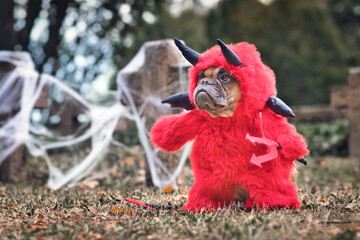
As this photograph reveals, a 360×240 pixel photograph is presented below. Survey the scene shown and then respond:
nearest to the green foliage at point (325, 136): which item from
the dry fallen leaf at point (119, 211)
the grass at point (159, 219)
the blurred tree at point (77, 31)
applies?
the blurred tree at point (77, 31)

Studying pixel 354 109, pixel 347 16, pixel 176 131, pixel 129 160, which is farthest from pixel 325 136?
pixel 347 16

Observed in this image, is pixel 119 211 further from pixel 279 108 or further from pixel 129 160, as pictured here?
pixel 129 160

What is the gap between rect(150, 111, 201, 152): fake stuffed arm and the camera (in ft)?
10.3

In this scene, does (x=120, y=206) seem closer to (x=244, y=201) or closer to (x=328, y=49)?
(x=244, y=201)

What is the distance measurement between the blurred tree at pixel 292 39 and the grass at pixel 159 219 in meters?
12.5

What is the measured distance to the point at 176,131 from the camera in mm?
3160

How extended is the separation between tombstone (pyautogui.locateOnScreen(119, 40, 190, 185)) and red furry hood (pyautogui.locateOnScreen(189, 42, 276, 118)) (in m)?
1.43

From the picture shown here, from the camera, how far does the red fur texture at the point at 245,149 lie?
115 inches

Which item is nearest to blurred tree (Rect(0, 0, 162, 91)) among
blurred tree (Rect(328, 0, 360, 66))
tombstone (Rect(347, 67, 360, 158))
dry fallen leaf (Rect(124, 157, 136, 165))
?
dry fallen leaf (Rect(124, 157, 136, 165))

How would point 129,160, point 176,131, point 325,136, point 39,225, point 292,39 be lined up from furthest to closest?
point 292,39 → point 325,136 → point 129,160 → point 176,131 → point 39,225

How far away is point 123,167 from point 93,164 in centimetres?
51

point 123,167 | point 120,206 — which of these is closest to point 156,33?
point 123,167

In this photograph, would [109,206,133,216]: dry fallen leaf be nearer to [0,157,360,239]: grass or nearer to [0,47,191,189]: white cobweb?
[0,157,360,239]: grass

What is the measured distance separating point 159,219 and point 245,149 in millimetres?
798
